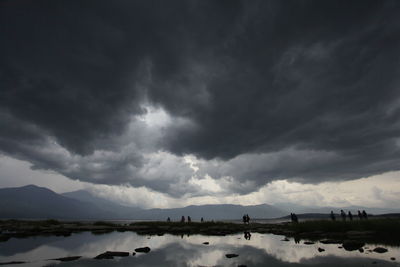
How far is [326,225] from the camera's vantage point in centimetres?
5550

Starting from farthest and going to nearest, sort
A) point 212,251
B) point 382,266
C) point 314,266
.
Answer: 1. point 212,251
2. point 314,266
3. point 382,266

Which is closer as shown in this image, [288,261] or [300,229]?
[288,261]

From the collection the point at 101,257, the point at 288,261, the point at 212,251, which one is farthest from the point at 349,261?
the point at 101,257

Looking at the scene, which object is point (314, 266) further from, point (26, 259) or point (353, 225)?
point (353, 225)

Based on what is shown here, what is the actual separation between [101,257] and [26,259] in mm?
7942

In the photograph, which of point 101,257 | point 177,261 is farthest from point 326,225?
point 101,257

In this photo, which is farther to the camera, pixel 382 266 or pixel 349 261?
pixel 349 261

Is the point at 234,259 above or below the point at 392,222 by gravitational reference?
below

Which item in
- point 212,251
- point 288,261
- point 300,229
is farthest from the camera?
point 300,229

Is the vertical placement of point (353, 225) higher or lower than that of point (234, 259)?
higher

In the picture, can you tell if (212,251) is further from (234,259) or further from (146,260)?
(146,260)

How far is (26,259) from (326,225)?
55.7 meters

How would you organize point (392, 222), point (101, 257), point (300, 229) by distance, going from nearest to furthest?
point (101, 257)
point (392, 222)
point (300, 229)

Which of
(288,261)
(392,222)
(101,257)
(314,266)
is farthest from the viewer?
(392,222)
